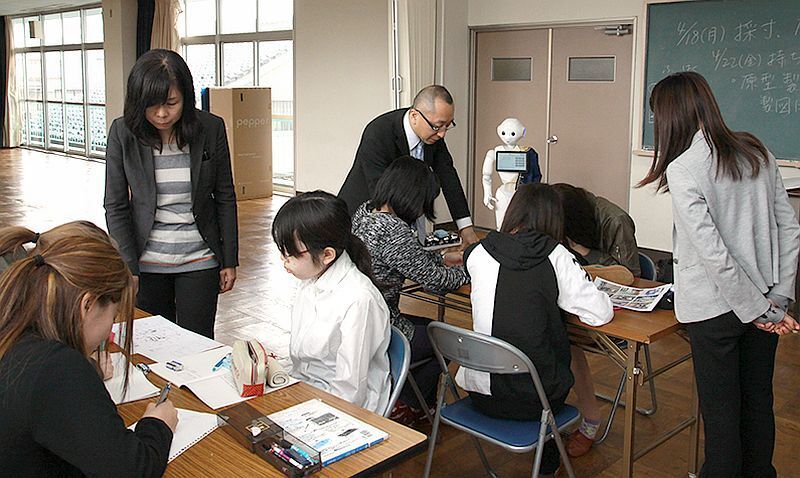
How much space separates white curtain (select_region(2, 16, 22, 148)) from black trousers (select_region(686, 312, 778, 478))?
16919 millimetres

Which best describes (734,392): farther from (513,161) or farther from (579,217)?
(513,161)

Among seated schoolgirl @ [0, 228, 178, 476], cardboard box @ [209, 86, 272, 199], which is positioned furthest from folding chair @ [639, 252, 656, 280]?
cardboard box @ [209, 86, 272, 199]

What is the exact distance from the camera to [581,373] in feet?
10.1

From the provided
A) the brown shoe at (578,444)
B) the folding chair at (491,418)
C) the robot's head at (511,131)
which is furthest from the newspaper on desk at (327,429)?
the robot's head at (511,131)

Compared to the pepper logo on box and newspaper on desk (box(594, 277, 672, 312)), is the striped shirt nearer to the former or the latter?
newspaper on desk (box(594, 277, 672, 312))

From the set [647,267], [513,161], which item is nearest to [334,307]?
[647,267]

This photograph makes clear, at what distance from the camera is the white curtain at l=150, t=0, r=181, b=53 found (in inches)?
465

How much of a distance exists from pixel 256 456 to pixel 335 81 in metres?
7.52

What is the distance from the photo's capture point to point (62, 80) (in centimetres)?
1584

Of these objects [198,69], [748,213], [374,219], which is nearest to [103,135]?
[198,69]

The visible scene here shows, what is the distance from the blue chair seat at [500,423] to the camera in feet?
7.63

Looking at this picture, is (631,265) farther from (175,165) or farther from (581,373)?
(175,165)

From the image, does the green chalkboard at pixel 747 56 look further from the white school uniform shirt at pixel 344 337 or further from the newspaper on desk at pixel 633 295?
the white school uniform shirt at pixel 344 337

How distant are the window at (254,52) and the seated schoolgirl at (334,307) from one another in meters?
8.15
